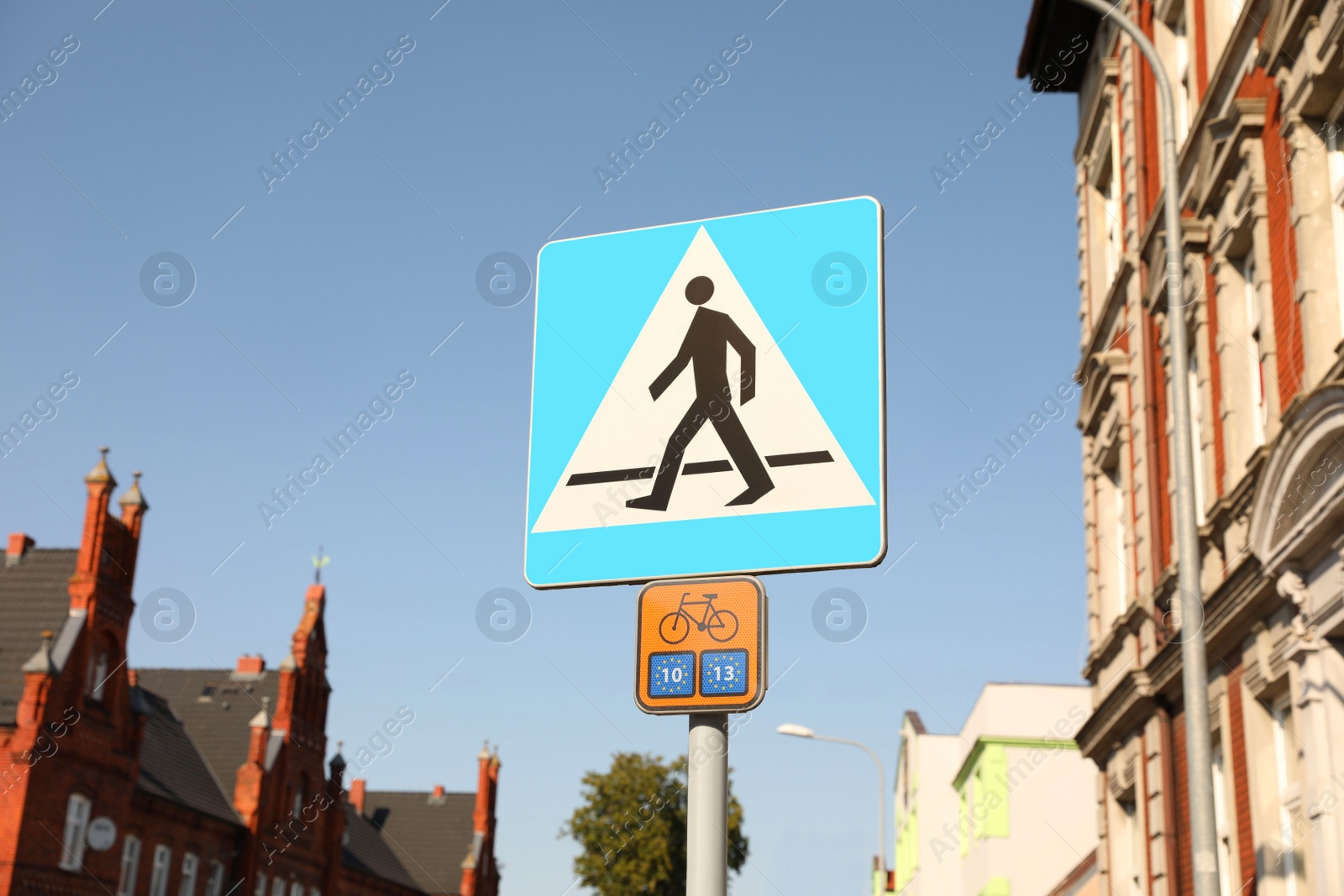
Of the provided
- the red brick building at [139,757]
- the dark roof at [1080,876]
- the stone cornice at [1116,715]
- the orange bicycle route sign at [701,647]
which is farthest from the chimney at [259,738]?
the orange bicycle route sign at [701,647]

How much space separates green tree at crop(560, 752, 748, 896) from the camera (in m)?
48.4

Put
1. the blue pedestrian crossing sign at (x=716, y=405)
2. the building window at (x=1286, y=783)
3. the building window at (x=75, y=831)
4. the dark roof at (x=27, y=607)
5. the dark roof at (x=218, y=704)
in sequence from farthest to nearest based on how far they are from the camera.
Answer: the dark roof at (x=218, y=704) → the dark roof at (x=27, y=607) → the building window at (x=75, y=831) → the building window at (x=1286, y=783) → the blue pedestrian crossing sign at (x=716, y=405)

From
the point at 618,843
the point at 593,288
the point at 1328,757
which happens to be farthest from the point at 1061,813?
the point at 593,288

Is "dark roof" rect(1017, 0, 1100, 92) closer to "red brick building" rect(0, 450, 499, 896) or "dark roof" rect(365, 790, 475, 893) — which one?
"red brick building" rect(0, 450, 499, 896)

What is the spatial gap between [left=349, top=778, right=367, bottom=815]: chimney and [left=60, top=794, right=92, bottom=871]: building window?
3850 centimetres

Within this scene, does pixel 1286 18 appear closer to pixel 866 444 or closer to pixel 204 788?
pixel 866 444

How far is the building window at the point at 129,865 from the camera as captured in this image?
139 feet

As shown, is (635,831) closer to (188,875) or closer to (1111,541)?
(188,875)

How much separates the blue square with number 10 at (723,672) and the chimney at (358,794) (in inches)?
3084

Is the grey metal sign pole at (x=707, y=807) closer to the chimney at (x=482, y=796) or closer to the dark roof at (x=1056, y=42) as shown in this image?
the dark roof at (x=1056, y=42)

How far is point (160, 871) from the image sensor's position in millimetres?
44875

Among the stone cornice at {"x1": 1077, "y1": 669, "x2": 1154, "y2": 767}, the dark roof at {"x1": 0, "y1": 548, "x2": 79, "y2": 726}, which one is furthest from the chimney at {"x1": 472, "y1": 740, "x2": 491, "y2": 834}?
the stone cornice at {"x1": 1077, "y1": 669, "x2": 1154, "y2": 767}

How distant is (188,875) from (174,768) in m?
4.33

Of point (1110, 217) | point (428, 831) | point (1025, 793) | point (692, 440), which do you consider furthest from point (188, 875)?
point (692, 440)
